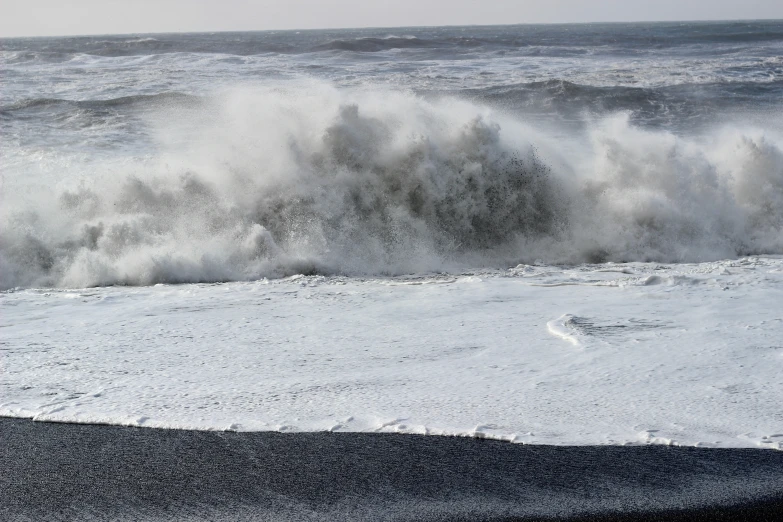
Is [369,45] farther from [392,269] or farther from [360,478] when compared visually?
[360,478]

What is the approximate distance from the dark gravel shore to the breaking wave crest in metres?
3.53

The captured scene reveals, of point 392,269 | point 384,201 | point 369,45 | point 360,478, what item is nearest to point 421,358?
point 360,478

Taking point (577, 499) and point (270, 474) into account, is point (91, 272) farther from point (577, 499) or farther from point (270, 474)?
point (577, 499)

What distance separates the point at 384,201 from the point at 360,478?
17.3 ft

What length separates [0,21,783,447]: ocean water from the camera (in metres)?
3.75

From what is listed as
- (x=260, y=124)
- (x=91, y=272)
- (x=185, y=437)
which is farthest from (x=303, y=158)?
(x=185, y=437)

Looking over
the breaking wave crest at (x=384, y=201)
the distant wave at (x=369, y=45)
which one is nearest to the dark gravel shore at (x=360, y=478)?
the breaking wave crest at (x=384, y=201)

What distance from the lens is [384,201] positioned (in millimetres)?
8117

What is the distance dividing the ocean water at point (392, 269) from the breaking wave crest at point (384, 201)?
28 mm

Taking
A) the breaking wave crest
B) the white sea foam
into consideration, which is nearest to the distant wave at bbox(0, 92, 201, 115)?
the breaking wave crest

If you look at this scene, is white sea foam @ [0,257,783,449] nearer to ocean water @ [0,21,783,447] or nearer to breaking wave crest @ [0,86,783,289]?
ocean water @ [0,21,783,447]

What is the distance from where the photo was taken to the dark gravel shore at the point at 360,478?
279 cm

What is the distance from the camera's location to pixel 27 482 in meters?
3.01

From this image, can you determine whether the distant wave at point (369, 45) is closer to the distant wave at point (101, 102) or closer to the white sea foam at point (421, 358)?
the distant wave at point (101, 102)
